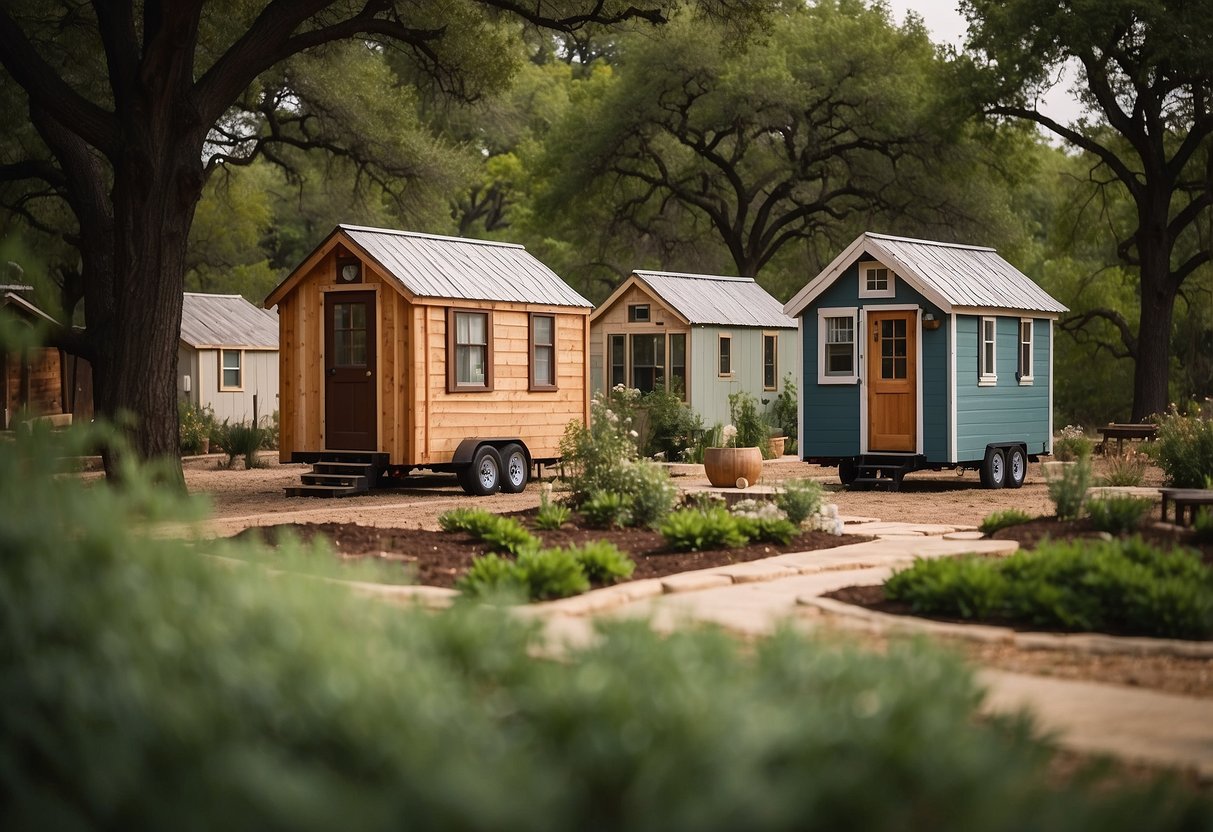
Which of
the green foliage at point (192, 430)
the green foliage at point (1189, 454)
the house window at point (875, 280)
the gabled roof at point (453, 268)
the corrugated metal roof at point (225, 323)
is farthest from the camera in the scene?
the corrugated metal roof at point (225, 323)

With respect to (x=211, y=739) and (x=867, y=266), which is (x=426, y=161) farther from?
(x=211, y=739)

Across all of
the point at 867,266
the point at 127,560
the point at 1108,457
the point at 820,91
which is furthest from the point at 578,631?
the point at 820,91

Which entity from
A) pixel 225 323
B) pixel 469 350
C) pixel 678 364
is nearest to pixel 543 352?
pixel 469 350

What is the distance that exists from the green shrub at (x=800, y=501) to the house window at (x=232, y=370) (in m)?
24.8

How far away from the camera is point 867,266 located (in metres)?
20.8

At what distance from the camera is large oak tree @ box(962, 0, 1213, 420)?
28.3 metres

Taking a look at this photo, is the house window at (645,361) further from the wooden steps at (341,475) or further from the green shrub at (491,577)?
the green shrub at (491,577)

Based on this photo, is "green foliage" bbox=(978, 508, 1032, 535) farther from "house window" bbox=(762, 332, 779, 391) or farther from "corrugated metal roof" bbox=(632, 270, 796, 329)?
"house window" bbox=(762, 332, 779, 391)

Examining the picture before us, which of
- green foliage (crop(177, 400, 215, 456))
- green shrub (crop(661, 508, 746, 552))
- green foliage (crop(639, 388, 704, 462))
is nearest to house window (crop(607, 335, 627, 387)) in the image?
green foliage (crop(639, 388, 704, 462))

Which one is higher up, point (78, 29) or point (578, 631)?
point (78, 29)

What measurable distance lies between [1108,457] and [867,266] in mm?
6279

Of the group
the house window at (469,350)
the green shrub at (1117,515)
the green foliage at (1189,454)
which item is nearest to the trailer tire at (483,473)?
the house window at (469,350)

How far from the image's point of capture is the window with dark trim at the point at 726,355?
30047 millimetres

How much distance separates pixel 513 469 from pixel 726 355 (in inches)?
421
